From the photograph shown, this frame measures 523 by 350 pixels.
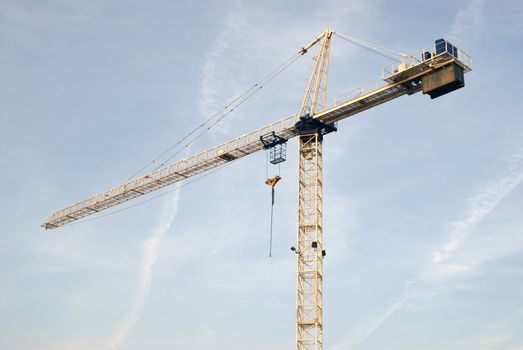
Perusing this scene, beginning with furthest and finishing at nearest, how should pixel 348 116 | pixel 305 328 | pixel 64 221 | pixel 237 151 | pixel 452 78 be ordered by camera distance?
1. pixel 64 221
2. pixel 237 151
3. pixel 348 116
4. pixel 305 328
5. pixel 452 78

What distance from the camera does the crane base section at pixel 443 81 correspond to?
3095 inches

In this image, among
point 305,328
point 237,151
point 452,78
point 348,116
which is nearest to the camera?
point 452,78

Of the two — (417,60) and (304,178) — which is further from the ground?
(417,60)

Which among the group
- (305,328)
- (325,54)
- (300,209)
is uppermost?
(325,54)

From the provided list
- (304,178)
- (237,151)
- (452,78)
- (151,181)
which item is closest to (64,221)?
(151,181)

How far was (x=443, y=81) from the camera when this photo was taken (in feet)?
260

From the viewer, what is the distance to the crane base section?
78625mm

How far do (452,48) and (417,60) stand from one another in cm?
433

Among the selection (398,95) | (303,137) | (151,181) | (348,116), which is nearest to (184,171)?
(151,181)

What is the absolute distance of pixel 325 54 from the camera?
342ft

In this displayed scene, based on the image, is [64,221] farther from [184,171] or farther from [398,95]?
[398,95]

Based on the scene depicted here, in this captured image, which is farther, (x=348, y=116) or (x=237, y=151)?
(x=237, y=151)

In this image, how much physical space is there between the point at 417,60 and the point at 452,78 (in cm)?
546

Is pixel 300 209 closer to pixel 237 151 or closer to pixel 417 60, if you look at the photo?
pixel 237 151
